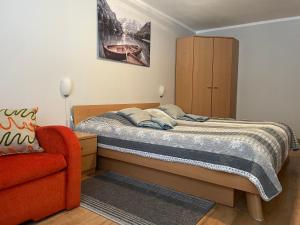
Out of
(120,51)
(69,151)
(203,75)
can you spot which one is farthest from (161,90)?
(69,151)

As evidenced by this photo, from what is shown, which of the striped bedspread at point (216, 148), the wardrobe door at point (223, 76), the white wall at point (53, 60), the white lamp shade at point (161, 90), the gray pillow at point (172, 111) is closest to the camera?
the striped bedspread at point (216, 148)

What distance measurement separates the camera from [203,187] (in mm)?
2016

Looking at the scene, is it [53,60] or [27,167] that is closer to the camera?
[27,167]

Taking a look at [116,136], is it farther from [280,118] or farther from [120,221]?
[280,118]

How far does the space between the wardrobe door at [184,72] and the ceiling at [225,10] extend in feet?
1.55

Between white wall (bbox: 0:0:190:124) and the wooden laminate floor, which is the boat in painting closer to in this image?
white wall (bbox: 0:0:190:124)

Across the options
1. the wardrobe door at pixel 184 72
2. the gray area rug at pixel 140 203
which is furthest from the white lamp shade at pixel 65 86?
the wardrobe door at pixel 184 72

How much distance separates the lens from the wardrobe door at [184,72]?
4.44m

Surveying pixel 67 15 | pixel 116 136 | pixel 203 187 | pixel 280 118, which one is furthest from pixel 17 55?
pixel 280 118

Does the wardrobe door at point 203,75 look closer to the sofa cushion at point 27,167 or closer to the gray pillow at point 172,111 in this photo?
the gray pillow at point 172,111

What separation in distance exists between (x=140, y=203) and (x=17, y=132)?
43.3 inches

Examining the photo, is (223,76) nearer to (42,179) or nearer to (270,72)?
(270,72)

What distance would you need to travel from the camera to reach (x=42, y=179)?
1.62m

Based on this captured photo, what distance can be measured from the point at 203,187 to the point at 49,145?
Answer: 132 cm
